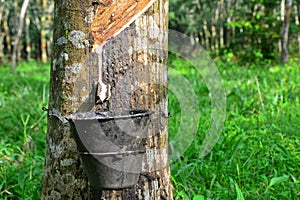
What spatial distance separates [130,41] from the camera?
75.3 inches

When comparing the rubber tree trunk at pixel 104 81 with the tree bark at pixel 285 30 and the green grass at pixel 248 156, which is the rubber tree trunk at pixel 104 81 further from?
the tree bark at pixel 285 30

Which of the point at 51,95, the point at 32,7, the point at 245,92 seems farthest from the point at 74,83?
the point at 32,7

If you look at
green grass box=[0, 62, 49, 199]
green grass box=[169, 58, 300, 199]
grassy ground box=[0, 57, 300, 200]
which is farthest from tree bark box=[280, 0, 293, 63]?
green grass box=[0, 62, 49, 199]

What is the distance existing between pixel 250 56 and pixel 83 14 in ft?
27.8

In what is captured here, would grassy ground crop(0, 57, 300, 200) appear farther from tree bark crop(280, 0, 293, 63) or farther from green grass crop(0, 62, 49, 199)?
tree bark crop(280, 0, 293, 63)

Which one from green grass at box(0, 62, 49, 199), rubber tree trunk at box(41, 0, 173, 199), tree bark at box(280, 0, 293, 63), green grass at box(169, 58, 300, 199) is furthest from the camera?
tree bark at box(280, 0, 293, 63)

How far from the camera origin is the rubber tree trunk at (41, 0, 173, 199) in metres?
1.90

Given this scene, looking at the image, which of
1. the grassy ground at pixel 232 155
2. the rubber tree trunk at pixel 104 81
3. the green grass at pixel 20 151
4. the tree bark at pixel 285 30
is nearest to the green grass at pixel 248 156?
the grassy ground at pixel 232 155

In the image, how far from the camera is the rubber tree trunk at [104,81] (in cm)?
190

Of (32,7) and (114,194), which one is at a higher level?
(32,7)

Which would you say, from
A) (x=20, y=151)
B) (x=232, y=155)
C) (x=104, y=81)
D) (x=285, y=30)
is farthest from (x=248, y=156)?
(x=285, y=30)

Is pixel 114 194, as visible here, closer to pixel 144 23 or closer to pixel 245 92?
pixel 144 23

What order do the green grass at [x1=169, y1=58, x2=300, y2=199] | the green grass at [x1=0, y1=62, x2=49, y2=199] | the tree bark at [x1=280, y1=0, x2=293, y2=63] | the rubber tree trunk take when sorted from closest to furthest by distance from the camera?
1. the rubber tree trunk
2. the green grass at [x1=169, y1=58, x2=300, y2=199]
3. the green grass at [x1=0, y1=62, x2=49, y2=199]
4. the tree bark at [x1=280, y1=0, x2=293, y2=63]

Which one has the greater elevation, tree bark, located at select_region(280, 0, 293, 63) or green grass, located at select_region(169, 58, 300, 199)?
tree bark, located at select_region(280, 0, 293, 63)
